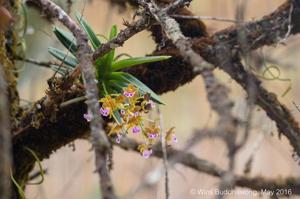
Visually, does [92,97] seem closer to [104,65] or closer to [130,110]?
[130,110]

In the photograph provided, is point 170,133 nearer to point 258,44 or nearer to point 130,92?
point 130,92

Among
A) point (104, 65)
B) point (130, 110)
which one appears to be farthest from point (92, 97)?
point (104, 65)

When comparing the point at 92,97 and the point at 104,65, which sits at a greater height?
the point at 104,65

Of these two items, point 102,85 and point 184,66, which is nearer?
point 102,85

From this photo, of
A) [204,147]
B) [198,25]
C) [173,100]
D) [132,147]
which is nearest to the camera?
[198,25]

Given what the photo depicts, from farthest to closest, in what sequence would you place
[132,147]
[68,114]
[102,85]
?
[132,147] < [68,114] < [102,85]

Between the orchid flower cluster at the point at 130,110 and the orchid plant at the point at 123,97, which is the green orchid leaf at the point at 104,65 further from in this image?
the orchid flower cluster at the point at 130,110

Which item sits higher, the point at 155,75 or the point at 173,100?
the point at 173,100

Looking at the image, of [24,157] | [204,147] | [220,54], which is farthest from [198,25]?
[204,147]
